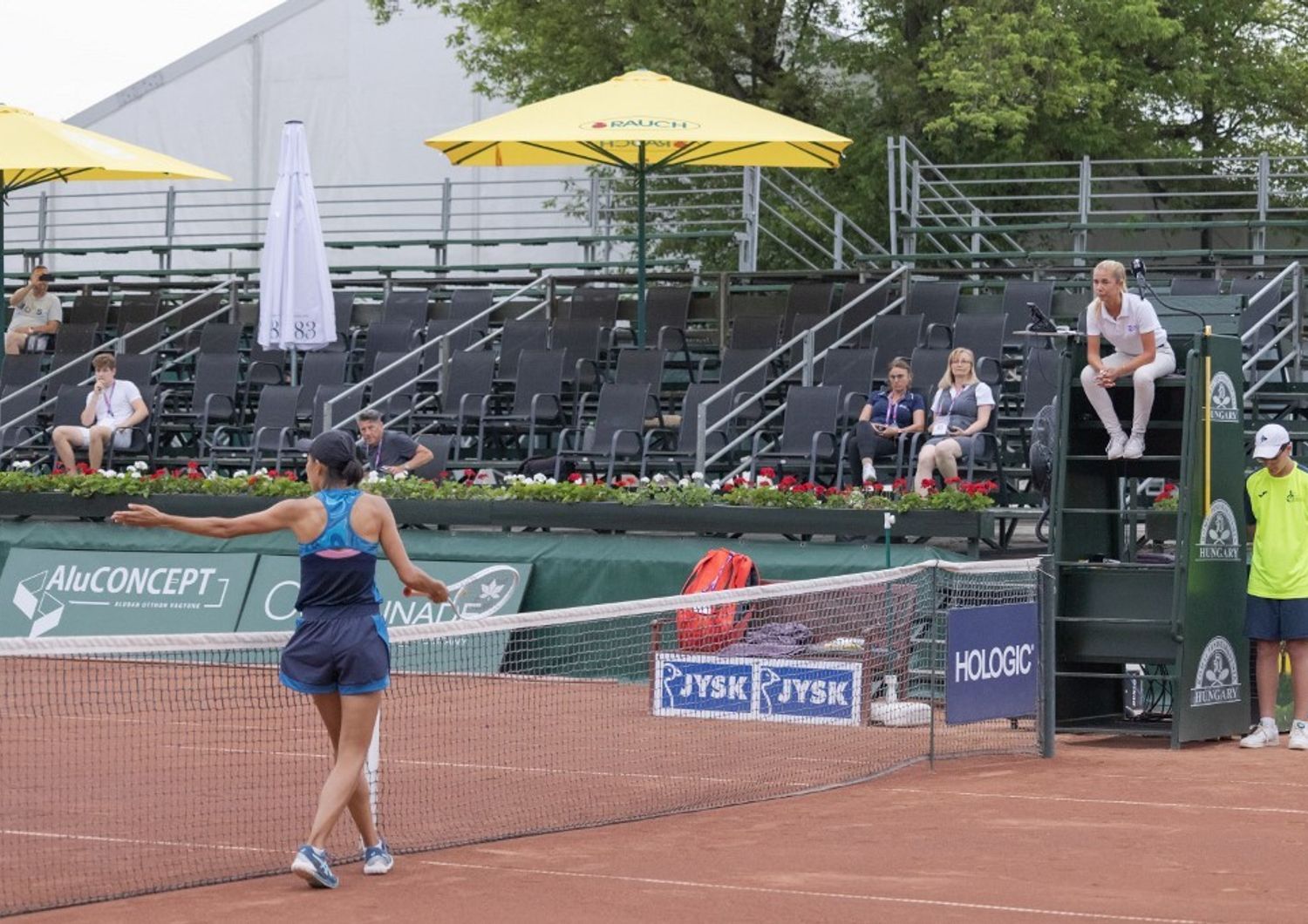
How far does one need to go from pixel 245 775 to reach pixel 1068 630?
5063 mm

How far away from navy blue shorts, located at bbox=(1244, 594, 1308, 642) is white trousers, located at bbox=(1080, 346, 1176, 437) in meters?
1.23

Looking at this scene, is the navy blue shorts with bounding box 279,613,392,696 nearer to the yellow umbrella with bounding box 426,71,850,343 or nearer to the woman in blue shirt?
the woman in blue shirt

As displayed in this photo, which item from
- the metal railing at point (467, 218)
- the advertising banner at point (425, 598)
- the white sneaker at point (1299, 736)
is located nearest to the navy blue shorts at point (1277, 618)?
the white sneaker at point (1299, 736)

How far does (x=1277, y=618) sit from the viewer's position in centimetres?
1245

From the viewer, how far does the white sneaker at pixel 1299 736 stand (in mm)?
12227

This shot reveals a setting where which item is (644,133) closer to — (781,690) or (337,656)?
(781,690)

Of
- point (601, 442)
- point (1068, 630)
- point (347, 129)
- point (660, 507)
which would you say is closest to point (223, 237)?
point (347, 129)

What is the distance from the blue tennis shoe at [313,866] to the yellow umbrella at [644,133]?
11.1m

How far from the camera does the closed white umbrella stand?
19.3 m

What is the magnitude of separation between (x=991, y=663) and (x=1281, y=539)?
2010 mm

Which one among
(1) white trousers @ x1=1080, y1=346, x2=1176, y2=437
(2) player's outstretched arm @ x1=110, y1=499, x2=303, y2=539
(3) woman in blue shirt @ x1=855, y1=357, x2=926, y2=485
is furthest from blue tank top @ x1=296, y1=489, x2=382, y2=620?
(3) woman in blue shirt @ x1=855, y1=357, x2=926, y2=485

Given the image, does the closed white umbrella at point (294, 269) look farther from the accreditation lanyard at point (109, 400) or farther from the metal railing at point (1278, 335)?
the metal railing at point (1278, 335)

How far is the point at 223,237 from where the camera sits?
33500mm

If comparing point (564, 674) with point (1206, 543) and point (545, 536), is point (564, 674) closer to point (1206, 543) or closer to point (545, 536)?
point (545, 536)
